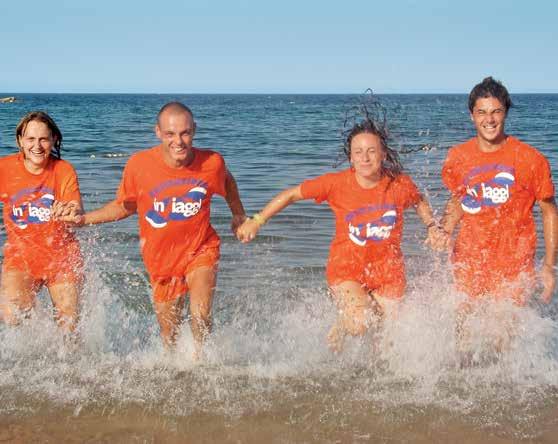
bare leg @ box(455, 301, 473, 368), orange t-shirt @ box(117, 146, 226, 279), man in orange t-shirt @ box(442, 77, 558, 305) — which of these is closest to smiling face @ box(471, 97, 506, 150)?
man in orange t-shirt @ box(442, 77, 558, 305)

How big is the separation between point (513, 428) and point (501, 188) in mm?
1671

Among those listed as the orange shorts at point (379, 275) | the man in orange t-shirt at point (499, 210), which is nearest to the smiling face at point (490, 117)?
the man in orange t-shirt at point (499, 210)

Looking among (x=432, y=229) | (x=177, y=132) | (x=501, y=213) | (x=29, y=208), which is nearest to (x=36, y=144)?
(x=29, y=208)

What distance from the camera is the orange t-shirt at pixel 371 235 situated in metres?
5.30

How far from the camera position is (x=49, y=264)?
5.58m

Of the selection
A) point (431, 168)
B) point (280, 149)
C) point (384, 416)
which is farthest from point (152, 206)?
point (280, 149)

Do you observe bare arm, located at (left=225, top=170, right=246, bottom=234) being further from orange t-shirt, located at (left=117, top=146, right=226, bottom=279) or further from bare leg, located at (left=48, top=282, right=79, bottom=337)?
bare leg, located at (left=48, top=282, right=79, bottom=337)

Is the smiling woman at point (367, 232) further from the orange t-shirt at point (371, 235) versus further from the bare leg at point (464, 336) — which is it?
the bare leg at point (464, 336)

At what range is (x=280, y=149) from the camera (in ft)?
71.0

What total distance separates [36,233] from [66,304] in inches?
21.9

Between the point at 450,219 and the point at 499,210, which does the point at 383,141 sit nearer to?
the point at 450,219

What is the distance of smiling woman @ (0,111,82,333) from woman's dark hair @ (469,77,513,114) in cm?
291

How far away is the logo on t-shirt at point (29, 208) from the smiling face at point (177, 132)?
994mm

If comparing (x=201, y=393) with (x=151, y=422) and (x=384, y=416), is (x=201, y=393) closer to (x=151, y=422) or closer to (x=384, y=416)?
(x=151, y=422)
